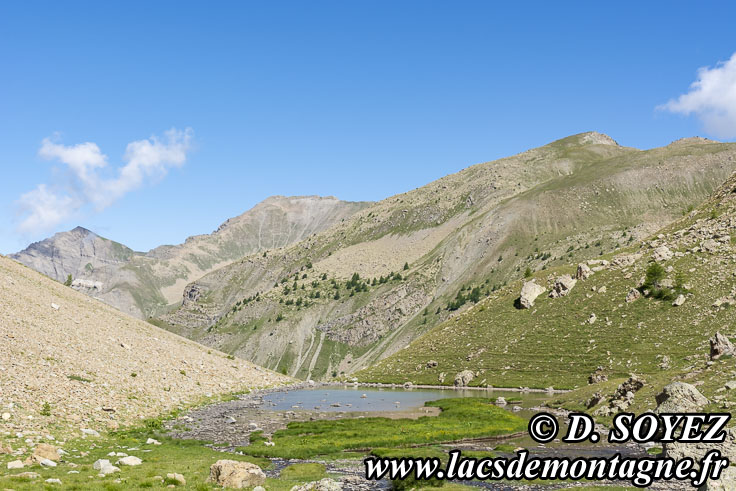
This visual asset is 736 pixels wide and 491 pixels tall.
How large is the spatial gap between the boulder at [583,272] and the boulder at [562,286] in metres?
1.50

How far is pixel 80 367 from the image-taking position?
5822 cm

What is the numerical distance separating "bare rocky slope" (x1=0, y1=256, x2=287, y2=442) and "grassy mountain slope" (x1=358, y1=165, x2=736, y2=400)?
55.1 metres

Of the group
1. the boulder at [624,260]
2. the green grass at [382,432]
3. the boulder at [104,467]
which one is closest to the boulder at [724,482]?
the green grass at [382,432]

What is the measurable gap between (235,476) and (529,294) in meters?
115

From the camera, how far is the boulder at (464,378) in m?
117

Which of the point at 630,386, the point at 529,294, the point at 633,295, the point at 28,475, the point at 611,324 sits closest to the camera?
the point at 28,475

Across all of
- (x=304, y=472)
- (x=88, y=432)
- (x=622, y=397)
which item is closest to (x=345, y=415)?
(x=622, y=397)

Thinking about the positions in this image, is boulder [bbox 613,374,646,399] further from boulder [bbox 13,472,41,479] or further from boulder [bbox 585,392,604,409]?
boulder [bbox 13,472,41,479]

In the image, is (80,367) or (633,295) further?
(633,295)

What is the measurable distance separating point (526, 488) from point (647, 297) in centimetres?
8710

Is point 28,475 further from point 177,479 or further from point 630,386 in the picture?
point 630,386

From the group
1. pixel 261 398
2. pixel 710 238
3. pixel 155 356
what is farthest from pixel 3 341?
pixel 710 238

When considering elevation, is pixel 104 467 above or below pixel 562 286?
below

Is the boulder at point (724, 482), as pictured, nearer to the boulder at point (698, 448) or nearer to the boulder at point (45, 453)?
the boulder at point (698, 448)
